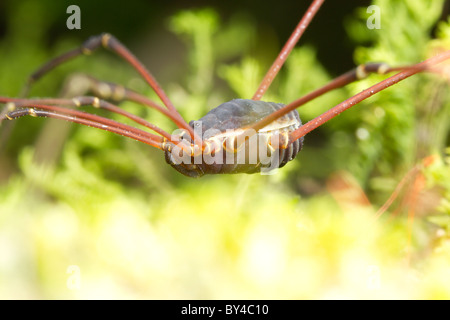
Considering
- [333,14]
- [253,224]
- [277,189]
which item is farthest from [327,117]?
[333,14]

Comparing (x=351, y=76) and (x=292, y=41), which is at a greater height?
(x=292, y=41)

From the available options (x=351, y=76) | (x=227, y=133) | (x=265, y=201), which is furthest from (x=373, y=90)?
(x=265, y=201)

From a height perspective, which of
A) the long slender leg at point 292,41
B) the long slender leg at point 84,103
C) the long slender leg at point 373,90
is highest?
the long slender leg at point 292,41

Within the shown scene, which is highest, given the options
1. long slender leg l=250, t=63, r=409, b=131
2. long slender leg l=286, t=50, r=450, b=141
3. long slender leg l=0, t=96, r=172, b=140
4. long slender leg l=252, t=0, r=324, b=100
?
long slender leg l=252, t=0, r=324, b=100

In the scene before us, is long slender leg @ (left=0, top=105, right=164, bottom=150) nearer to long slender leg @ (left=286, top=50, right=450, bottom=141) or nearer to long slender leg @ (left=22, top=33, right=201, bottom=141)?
long slender leg @ (left=22, top=33, right=201, bottom=141)

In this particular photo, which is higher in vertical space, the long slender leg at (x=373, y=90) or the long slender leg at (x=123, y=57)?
A: the long slender leg at (x=123, y=57)

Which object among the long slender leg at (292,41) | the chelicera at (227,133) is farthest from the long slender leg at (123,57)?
the long slender leg at (292,41)

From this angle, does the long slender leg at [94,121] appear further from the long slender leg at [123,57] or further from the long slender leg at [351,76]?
the long slender leg at [351,76]

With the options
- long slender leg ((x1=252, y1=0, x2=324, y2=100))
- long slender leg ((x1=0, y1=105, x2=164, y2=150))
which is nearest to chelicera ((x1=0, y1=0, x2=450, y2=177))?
long slender leg ((x1=0, y1=105, x2=164, y2=150))

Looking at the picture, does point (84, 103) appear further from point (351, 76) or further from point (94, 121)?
point (351, 76)
